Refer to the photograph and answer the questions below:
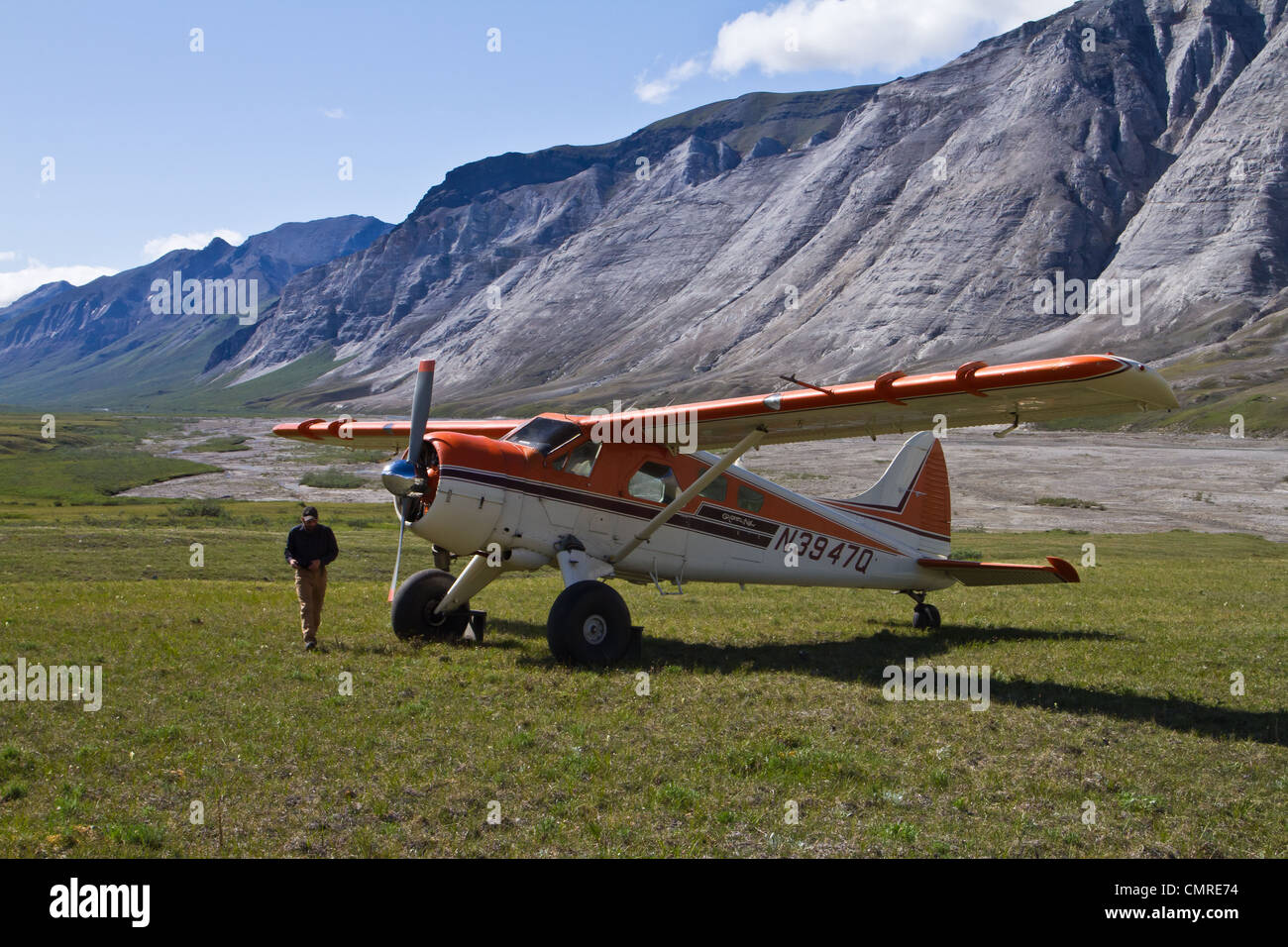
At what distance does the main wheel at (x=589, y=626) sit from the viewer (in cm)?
1259

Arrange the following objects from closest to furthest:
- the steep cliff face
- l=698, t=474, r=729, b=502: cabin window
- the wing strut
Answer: the wing strut < l=698, t=474, r=729, b=502: cabin window < the steep cliff face

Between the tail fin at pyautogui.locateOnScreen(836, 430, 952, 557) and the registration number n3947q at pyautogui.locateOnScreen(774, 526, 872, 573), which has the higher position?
the tail fin at pyautogui.locateOnScreen(836, 430, 952, 557)

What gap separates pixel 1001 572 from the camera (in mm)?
16078

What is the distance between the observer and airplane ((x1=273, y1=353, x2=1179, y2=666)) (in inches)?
469

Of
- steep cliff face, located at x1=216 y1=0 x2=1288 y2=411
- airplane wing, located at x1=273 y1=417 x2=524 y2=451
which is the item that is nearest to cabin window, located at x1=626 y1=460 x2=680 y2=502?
airplane wing, located at x1=273 y1=417 x2=524 y2=451

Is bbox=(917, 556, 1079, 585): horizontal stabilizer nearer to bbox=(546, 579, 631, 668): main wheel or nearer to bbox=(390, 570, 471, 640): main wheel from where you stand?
bbox=(546, 579, 631, 668): main wheel

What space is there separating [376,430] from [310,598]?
531 centimetres

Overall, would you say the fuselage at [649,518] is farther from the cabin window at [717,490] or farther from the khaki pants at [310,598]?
the khaki pants at [310,598]

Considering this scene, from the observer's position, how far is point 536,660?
1296 cm

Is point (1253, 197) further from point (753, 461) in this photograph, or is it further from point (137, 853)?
point (137, 853)

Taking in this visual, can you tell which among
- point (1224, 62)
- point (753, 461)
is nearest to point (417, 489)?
point (753, 461)

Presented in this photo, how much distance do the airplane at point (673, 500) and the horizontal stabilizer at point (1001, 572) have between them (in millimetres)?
34

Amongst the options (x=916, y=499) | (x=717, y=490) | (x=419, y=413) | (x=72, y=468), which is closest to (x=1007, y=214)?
(x=72, y=468)

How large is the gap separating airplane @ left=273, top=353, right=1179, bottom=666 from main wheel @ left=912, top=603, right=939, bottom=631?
3 cm
